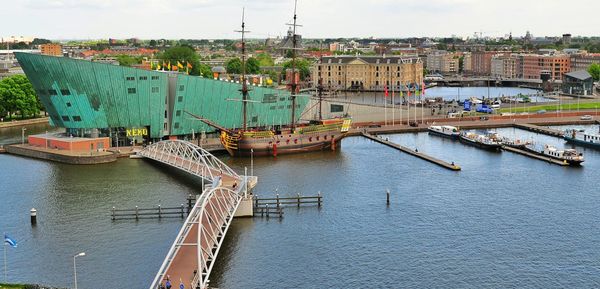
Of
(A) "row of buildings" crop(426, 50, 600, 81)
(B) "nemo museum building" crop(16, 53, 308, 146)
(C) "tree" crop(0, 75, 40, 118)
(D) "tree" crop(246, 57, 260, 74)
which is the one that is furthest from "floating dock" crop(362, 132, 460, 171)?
(A) "row of buildings" crop(426, 50, 600, 81)

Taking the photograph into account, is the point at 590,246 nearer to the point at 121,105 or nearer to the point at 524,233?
the point at 524,233

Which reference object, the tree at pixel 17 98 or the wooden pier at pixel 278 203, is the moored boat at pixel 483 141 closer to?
the wooden pier at pixel 278 203

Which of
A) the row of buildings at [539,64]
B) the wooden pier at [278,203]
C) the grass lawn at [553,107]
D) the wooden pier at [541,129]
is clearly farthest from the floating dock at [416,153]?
the row of buildings at [539,64]

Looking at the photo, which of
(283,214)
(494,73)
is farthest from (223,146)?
(494,73)

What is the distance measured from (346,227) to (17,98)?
58392 mm

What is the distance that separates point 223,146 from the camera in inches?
2687

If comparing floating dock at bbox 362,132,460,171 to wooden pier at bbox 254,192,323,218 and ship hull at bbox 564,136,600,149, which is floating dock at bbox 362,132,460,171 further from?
ship hull at bbox 564,136,600,149

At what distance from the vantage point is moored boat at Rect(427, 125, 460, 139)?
7852cm

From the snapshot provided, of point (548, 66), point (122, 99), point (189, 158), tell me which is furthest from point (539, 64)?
point (189, 158)

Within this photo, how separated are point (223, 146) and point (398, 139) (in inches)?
719

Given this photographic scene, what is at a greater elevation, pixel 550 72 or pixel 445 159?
pixel 550 72

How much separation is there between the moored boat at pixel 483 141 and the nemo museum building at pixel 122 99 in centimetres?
2139

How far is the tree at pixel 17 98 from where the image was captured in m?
89.0

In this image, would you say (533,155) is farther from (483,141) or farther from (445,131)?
(445,131)
